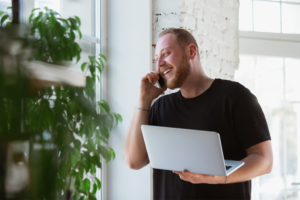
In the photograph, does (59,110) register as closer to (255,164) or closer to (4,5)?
(4,5)

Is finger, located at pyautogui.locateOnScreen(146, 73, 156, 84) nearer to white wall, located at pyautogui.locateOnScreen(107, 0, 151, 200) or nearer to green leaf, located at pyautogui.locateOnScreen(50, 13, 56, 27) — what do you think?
white wall, located at pyautogui.locateOnScreen(107, 0, 151, 200)

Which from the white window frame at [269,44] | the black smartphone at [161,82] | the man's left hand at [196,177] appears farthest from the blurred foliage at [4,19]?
the white window frame at [269,44]

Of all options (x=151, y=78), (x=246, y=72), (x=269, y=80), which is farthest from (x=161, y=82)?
(x=269, y=80)

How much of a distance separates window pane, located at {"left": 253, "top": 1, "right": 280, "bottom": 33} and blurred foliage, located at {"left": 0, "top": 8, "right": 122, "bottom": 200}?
8.63 feet

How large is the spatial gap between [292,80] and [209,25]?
1.13 metres

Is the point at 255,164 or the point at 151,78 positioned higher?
the point at 151,78

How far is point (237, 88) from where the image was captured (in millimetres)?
1400

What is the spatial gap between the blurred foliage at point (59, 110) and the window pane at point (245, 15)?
2.56 metres

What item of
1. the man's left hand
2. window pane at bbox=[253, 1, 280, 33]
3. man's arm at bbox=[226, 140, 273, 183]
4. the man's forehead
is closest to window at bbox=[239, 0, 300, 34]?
window pane at bbox=[253, 1, 280, 33]

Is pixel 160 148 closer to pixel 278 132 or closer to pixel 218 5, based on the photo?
pixel 218 5

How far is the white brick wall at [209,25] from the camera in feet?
6.00

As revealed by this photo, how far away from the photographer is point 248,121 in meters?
1.31

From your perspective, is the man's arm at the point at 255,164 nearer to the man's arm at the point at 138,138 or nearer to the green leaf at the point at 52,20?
the man's arm at the point at 138,138

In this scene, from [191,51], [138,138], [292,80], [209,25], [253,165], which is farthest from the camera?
[292,80]
